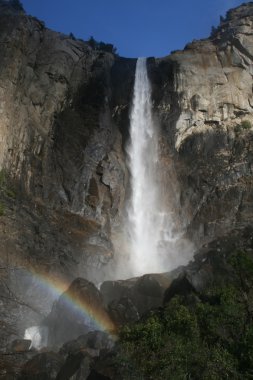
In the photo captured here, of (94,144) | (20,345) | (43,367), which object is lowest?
(43,367)

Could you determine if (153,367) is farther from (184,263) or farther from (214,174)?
(214,174)

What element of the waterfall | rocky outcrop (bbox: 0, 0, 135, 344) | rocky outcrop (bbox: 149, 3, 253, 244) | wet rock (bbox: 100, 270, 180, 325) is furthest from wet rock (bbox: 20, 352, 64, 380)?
rocky outcrop (bbox: 149, 3, 253, 244)

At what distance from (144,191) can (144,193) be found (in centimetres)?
22

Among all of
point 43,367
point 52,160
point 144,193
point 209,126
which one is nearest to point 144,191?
point 144,193

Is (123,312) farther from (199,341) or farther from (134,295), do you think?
(199,341)

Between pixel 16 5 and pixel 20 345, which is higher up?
pixel 16 5

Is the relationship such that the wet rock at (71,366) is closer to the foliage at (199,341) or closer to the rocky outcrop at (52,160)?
the foliage at (199,341)

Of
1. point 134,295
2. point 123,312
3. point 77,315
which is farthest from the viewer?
point 134,295

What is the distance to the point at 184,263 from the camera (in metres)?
37.0

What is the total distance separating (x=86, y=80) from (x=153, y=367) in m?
34.1

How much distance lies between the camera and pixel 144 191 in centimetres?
4350

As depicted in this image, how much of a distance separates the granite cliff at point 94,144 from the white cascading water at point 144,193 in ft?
3.24

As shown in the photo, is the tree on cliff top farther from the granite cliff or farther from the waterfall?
the waterfall

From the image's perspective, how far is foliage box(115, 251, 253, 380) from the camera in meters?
15.3
